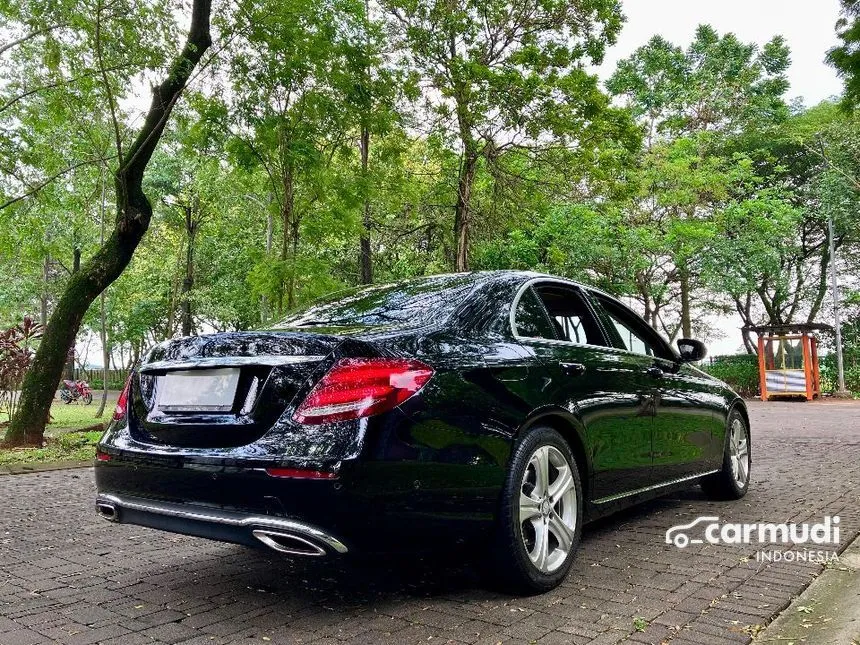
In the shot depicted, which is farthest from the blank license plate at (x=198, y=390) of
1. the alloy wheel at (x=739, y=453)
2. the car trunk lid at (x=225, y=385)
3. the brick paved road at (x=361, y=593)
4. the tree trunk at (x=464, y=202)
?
the tree trunk at (x=464, y=202)

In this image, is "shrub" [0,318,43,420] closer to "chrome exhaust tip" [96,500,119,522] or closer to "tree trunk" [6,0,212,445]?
"tree trunk" [6,0,212,445]

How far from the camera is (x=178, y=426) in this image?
3145 millimetres

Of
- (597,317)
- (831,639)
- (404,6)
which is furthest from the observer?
(404,6)

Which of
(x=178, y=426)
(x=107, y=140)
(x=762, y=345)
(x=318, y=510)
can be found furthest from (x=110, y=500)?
(x=762, y=345)

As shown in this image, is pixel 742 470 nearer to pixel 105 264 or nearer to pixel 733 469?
pixel 733 469

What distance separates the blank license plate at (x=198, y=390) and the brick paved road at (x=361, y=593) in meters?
0.89

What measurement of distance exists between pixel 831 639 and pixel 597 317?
2.23 meters

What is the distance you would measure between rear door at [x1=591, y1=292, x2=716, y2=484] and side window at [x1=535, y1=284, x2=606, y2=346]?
0.60 ft

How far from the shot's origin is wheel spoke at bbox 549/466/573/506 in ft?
11.6

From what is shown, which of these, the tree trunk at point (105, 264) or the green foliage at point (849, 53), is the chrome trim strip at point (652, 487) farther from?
the tree trunk at point (105, 264)

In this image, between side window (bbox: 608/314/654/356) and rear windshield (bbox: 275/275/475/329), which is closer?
rear windshield (bbox: 275/275/475/329)

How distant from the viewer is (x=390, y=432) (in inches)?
111

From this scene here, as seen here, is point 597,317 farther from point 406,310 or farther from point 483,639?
point 483,639

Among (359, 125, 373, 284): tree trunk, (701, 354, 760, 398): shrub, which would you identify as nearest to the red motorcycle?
(359, 125, 373, 284): tree trunk
